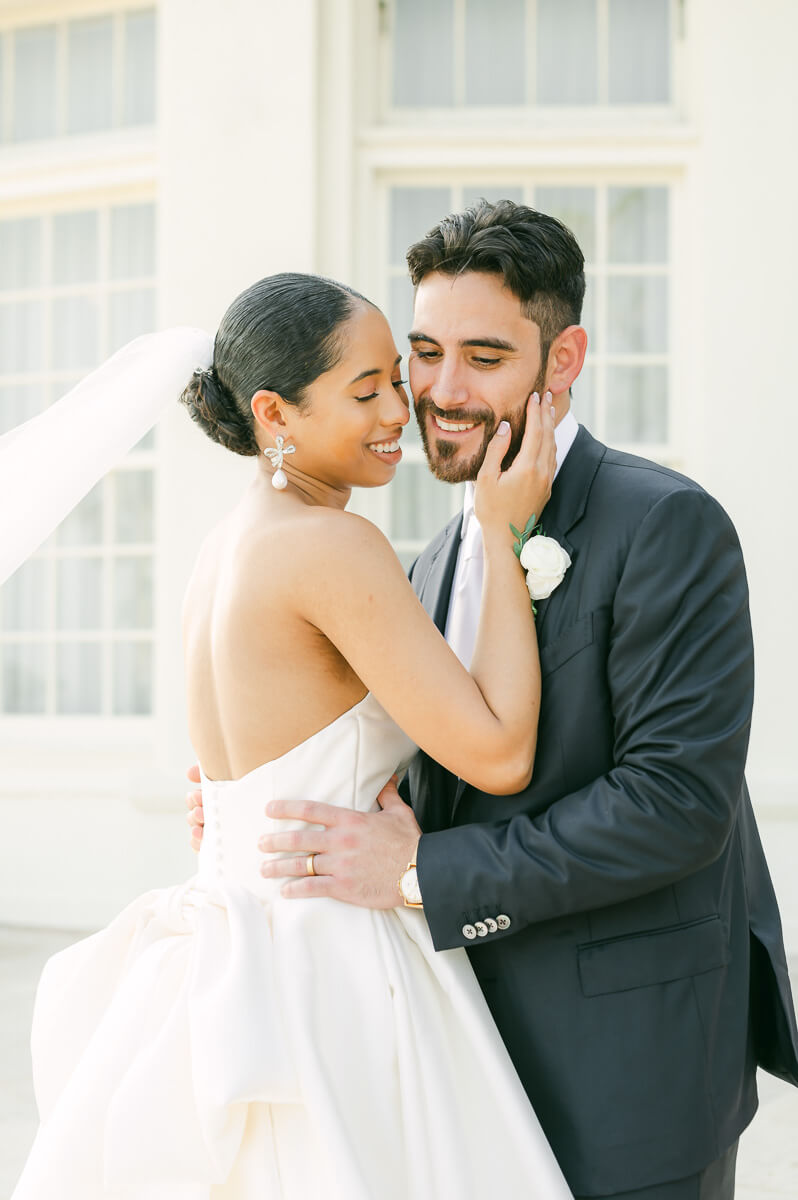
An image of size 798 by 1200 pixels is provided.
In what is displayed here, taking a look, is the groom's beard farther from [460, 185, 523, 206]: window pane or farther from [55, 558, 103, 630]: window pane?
[55, 558, 103, 630]: window pane

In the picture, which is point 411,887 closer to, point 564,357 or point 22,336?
point 564,357

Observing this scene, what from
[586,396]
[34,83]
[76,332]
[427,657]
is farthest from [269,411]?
[34,83]

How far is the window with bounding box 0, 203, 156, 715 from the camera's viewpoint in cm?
692

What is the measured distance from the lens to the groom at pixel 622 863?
1760 mm

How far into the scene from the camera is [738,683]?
1.78 meters

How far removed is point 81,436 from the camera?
218 cm

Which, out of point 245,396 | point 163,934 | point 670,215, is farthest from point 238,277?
point 163,934

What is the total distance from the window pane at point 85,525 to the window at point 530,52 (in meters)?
2.77

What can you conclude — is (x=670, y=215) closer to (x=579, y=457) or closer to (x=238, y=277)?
(x=238, y=277)

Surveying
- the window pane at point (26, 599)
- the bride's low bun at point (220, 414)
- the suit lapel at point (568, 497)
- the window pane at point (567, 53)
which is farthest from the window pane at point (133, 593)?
the suit lapel at point (568, 497)

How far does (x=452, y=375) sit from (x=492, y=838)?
2.63 ft

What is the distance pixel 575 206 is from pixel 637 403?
42.7 inches

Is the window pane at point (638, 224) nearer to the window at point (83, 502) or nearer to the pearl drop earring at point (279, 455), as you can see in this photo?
the window at point (83, 502)

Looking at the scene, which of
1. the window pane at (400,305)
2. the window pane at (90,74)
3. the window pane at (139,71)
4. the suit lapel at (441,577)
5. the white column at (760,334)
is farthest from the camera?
the window pane at (90,74)
